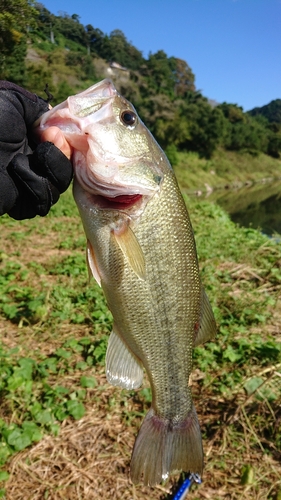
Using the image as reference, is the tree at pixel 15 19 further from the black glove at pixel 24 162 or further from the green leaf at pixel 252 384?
the green leaf at pixel 252 384

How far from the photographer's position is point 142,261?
1935 millimetres

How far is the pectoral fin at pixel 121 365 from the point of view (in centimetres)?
215

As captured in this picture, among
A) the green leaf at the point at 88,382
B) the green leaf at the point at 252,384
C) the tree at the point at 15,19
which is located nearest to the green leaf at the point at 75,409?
the green leaf at the point at 88,382

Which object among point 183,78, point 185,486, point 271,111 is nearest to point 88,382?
point 185,486

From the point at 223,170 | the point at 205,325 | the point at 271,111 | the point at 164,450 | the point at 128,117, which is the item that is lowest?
the point at 223,170

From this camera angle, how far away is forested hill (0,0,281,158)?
970 cm

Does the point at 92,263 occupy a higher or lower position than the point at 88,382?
higher

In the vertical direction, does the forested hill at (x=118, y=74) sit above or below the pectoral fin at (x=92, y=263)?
below

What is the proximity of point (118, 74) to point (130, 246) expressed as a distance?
191ft

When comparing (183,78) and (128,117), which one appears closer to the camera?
(128,117)

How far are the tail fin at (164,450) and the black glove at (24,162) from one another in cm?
137

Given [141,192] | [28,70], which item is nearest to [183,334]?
[141,192]

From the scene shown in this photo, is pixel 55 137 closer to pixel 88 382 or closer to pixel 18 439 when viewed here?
pixel 18 439

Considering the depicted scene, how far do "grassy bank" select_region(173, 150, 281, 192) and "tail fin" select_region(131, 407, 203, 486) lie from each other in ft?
103
